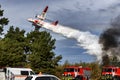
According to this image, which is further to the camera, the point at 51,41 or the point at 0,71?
the point at 51,41

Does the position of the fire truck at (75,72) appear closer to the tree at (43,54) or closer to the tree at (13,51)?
the tree at (43,54)

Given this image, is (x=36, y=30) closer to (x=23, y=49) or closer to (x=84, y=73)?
(x=23, y=49)

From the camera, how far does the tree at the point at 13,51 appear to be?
70062 millimetres

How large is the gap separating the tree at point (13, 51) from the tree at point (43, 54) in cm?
186

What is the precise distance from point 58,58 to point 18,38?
10.6 meters

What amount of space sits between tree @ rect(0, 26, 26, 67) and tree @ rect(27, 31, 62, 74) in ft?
6.09

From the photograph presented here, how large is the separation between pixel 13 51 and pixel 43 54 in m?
6.06

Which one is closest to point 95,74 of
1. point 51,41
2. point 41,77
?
point 51,41

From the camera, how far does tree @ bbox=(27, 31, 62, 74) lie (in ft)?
250

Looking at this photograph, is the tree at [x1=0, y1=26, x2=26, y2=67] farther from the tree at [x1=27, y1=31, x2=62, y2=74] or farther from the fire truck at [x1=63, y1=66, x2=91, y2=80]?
the fire truck at [x1=63, y1=66, x2=91, y2=80]

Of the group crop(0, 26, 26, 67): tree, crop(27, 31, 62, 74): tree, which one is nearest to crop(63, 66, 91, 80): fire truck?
crop(27, 31, 62, 74): tree

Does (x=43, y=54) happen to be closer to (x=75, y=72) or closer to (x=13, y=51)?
(x=13, y=51)

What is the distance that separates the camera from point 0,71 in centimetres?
5619

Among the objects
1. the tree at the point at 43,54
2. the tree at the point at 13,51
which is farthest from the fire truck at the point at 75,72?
the tree at the point at 13,51
